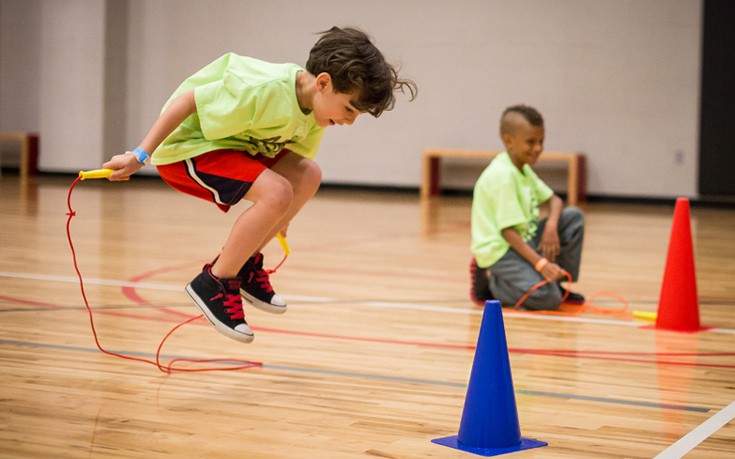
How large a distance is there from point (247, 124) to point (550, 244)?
1.74m

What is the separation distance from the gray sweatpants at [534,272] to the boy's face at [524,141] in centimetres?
30

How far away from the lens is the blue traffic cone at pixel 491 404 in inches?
82.8

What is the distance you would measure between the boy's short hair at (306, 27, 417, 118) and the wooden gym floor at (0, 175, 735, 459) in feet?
2.47

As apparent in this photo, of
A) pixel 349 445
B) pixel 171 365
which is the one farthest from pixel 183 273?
pixel 349 445

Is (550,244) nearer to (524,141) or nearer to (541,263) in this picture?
(541,263)

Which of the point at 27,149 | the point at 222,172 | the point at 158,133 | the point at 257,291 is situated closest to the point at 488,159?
the point at 27,149

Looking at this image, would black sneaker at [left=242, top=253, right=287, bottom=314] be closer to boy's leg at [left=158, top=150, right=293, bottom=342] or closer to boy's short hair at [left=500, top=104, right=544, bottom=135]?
boy's leg at [left=158, top=150, right=293, bottom=342]

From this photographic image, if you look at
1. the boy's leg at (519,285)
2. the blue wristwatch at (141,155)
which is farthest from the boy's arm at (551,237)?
the blue wristwatch at (141,155)

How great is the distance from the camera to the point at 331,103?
269cm

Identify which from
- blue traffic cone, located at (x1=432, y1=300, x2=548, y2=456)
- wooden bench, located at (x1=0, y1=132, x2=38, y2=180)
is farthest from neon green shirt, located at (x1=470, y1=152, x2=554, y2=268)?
wooden bench, located at (x1=0, y1=132, x2=38, y2=180)

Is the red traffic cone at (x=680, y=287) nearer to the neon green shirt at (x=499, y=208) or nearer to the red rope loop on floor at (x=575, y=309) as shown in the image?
the red rope loop on floor at (x=575, y=309)

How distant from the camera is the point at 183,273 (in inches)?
185

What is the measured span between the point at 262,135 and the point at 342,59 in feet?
1.08

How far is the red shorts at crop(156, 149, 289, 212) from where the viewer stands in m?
2.82
